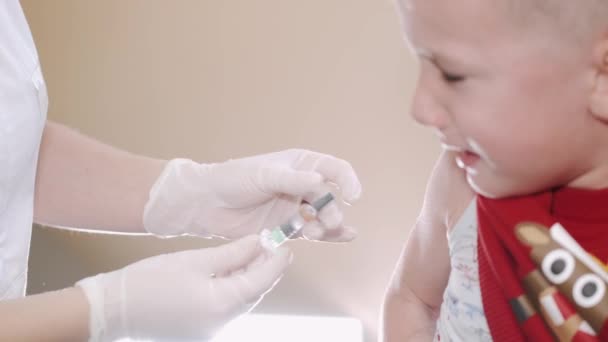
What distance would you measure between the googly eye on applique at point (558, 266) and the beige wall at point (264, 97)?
1299mm

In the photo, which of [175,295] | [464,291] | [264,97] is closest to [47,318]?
[175,295]

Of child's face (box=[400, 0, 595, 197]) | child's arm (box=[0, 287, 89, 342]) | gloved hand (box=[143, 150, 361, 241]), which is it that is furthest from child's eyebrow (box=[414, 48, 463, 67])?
child's arm (box=[0, 287, 89, 342])

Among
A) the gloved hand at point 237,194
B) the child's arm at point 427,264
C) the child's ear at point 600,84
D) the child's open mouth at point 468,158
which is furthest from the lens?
the gloved hand at point 237,194

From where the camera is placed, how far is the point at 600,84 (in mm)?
785

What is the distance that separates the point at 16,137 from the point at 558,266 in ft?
2.61

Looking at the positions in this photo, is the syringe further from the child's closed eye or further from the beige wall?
the beige wall

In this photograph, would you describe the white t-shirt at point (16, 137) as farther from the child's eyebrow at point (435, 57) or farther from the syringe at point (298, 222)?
the child's eyebrow at point (435, 57)

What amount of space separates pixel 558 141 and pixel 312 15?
1431mm

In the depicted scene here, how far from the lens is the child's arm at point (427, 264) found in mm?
1029

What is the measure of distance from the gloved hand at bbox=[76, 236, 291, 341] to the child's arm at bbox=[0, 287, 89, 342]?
0.7 inches

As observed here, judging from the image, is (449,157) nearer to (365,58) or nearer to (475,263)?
(475,263)

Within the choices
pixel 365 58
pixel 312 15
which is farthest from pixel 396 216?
pixel 312 15

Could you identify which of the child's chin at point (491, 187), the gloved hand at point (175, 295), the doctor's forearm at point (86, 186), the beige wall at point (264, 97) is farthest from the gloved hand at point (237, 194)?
the beige wall at point (264, 97)

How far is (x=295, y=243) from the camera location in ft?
7.48
